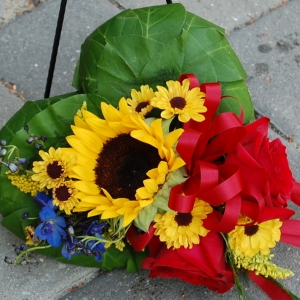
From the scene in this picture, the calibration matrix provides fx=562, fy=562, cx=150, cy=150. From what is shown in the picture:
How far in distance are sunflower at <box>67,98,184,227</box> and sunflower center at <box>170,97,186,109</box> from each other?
65 millimetres

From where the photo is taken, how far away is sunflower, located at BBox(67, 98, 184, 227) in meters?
1.08

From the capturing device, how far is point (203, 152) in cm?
118

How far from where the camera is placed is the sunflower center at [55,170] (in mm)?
1144

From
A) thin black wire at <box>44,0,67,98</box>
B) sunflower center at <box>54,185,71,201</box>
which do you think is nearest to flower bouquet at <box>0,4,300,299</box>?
sunflower center at <box>54,185,71,201</box>

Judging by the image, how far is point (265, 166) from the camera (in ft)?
3.78

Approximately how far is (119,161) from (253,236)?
0.32 metres

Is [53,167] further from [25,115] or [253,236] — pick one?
[253,236]

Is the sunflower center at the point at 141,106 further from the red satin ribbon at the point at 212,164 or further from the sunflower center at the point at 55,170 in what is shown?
the sunflower center at the point at 55,170

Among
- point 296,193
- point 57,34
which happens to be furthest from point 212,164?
point 57,34

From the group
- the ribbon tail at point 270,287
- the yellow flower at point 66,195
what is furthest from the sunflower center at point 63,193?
the ribbon tail at point 270,287

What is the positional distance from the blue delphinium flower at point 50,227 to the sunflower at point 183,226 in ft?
0.68

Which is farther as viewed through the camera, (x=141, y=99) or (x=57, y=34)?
(x=57, y=34)

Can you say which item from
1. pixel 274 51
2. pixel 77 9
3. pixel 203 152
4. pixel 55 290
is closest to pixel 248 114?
pixel 203 152

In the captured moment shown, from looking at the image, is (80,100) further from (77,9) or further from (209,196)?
(77,9)
